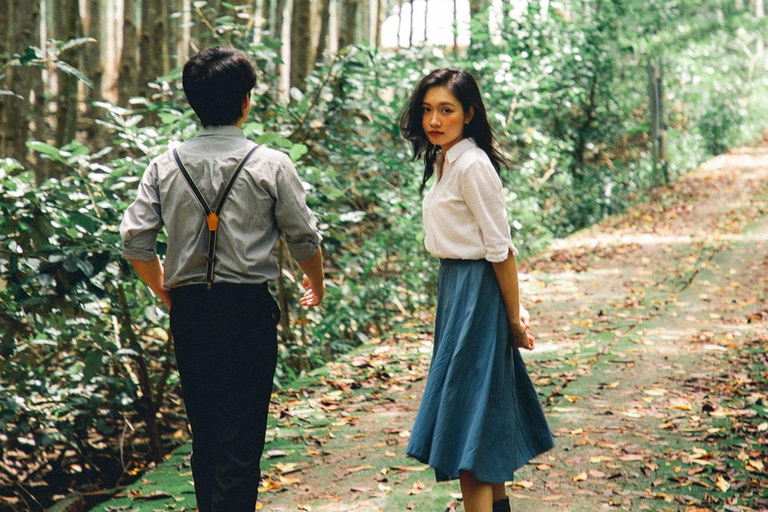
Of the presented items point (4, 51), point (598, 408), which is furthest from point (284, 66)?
point (598, 408)

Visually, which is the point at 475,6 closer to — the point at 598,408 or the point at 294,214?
the point at 598,408

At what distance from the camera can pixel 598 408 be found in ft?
17.6

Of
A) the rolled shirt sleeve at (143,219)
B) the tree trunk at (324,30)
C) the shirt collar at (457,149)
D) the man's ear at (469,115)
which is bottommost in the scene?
the rolled shirt sleeve at (143,219)

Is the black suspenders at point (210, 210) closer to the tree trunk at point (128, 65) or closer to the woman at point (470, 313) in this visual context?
the woman at point (470, 313)

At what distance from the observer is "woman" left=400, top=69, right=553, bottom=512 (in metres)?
3.11

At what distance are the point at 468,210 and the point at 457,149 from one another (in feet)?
0.79

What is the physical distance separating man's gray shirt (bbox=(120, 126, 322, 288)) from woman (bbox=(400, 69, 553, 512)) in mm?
574

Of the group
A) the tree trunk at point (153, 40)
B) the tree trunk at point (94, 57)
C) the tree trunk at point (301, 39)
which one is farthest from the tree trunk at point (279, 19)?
the tree trunk at point (153, 40)

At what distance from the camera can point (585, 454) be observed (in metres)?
4.57

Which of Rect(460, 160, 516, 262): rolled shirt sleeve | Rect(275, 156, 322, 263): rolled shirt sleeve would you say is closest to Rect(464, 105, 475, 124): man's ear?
Rect(460, 160, 516, 262): rolled shirt sleeve

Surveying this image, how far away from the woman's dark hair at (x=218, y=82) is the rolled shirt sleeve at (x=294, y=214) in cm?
28

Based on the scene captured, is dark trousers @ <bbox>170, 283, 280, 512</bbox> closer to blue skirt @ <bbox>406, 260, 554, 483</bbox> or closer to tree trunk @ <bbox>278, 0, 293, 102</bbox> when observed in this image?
blue skirt @ <bbox>406, 260, 554, 483</bbox>

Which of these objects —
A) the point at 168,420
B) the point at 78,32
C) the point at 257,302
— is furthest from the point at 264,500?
the point at 78,32

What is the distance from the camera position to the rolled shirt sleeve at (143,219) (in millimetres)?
3064
